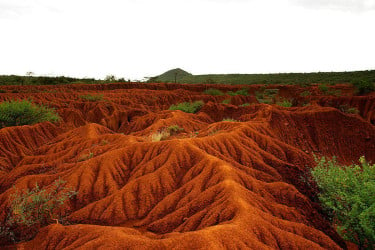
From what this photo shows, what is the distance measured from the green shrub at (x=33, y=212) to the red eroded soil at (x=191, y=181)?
0.32 m

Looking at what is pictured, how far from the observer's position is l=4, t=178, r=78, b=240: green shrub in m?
6.79

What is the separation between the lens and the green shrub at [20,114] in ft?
51.9

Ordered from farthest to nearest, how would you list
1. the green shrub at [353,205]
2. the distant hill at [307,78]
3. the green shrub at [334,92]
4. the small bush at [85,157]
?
the distant hill at [307,78] → the green shrub at [334,92] → the small bush at [85,157] → the green shrub at [353,205]

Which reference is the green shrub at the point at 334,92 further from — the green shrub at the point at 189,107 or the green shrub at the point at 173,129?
the green shrub at the point at 173,129

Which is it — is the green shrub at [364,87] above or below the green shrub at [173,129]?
above

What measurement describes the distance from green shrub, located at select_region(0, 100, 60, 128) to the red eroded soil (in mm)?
1919

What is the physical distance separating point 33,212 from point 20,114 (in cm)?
1177

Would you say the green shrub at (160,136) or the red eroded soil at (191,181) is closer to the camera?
the red eroded soil at (191,181)

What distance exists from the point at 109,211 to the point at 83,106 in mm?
17924

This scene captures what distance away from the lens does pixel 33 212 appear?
717 centimetres

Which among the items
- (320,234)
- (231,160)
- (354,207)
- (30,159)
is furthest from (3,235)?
(354,207)

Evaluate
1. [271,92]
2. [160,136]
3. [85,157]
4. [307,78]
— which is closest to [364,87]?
[271,92]

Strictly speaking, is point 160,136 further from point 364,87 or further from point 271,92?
point 271,92

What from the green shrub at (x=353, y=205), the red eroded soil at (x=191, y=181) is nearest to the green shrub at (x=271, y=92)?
the red eroded soil at (x=191, y=181)
